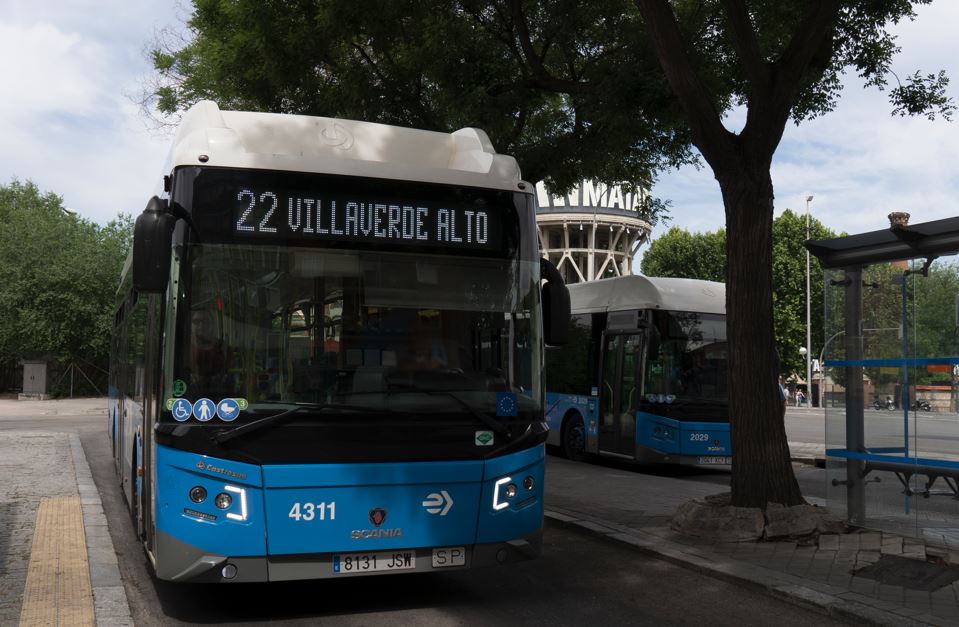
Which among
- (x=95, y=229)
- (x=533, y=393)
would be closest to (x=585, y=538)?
(x=533, y=393)

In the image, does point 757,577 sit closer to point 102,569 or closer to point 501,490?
point 501,490

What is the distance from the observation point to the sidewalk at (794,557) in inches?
233

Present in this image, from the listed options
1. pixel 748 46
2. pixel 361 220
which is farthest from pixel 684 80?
pixel 361 220

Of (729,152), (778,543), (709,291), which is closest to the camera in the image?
(778,543)

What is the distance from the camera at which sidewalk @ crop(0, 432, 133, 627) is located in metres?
5.68

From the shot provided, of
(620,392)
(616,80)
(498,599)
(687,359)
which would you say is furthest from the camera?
(620,392)

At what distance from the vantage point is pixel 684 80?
8.65 meters

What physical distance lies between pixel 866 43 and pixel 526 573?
7.70m

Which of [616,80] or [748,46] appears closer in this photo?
[748,46]

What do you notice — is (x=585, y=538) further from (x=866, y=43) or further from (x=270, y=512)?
(x=866, y=43)

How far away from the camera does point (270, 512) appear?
17.6 feet

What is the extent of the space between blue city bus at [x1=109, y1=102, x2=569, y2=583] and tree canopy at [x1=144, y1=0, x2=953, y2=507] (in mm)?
3037

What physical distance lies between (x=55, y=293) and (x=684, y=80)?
34.8 m

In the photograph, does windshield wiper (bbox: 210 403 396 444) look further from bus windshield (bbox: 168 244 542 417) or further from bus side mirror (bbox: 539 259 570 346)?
bus side mirror (bbox: 539 259 570 346)
